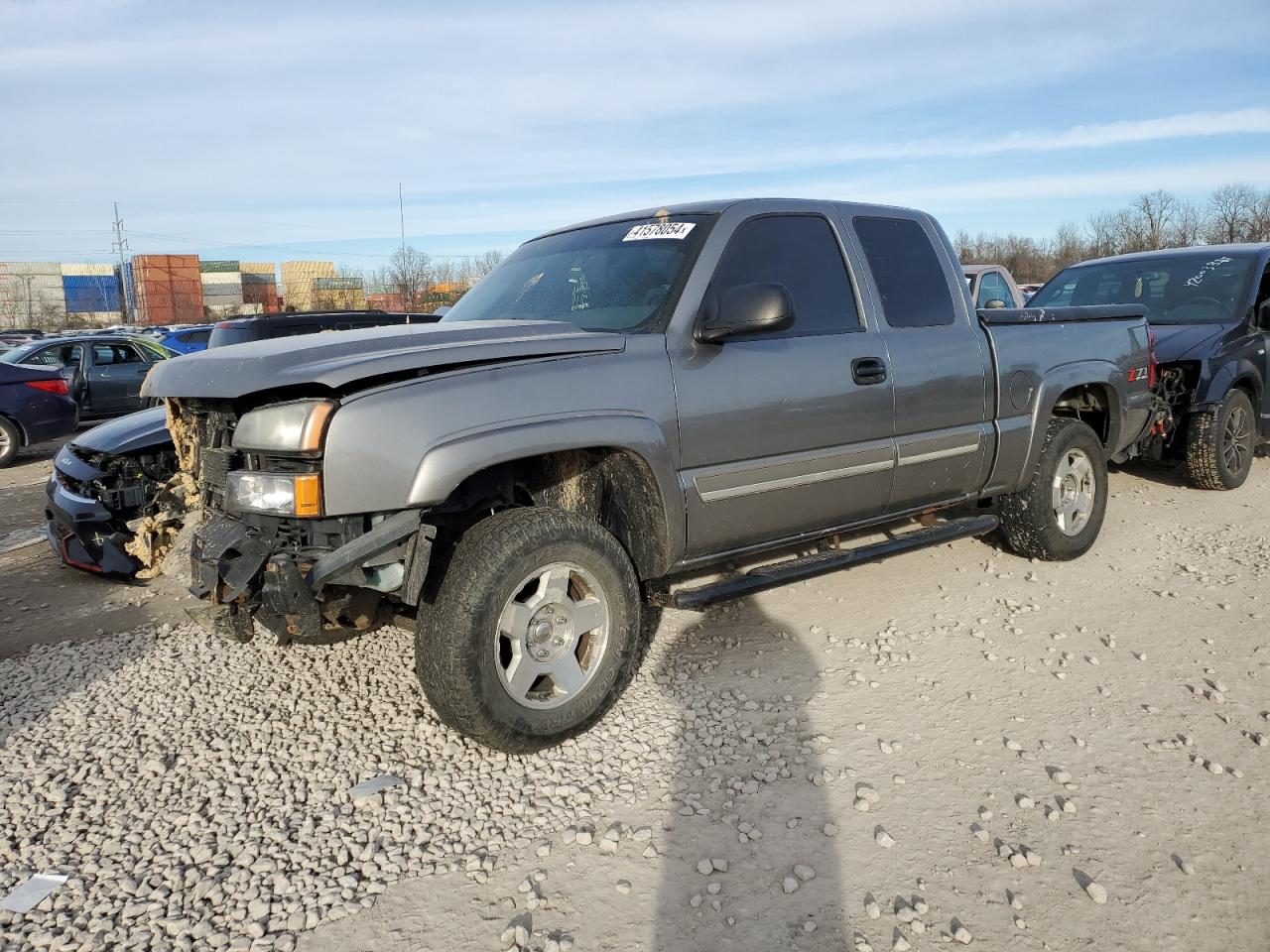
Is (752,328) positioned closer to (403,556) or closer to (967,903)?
(403,556)

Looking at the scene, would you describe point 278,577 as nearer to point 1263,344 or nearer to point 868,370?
point 868,370

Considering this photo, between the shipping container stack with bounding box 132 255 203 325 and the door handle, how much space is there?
7873 centimetres

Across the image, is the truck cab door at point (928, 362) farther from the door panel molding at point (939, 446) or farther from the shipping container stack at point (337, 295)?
the shipping container stack at point (337, 295)

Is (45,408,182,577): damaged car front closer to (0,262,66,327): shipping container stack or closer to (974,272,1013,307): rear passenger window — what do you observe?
(974,272,1013,307): rear passenger window

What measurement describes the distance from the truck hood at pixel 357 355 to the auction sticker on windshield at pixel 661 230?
67 cm

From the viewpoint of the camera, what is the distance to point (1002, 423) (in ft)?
15.5

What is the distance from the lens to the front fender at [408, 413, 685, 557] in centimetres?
287

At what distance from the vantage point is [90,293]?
82812 millimetres

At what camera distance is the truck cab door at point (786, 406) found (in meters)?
3.55

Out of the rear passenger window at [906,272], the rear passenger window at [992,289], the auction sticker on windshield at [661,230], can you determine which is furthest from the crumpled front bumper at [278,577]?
the rear passenger window at [992,289]

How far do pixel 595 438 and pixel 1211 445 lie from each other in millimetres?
5955

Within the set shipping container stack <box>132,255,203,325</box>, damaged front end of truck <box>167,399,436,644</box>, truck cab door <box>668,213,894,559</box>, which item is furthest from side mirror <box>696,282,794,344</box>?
shipping container stack <box>132,255,203,325</box>

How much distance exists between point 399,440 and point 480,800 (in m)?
1.24

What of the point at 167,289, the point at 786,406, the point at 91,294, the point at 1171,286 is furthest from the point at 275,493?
the point at 91,294
